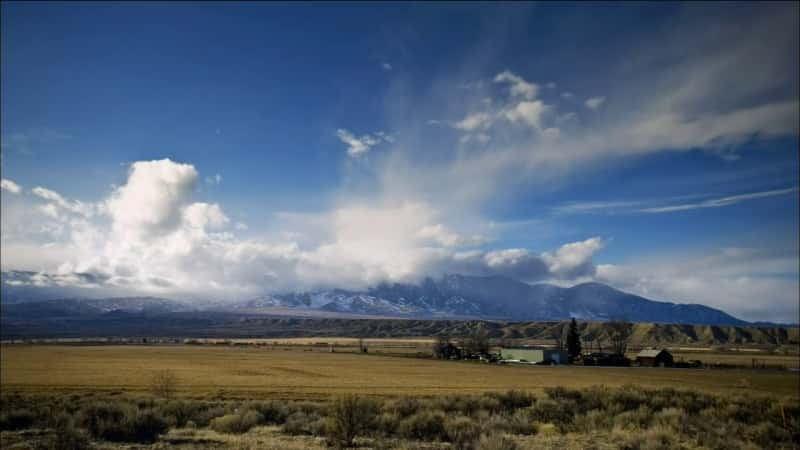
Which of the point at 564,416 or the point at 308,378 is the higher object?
the point at 564,416

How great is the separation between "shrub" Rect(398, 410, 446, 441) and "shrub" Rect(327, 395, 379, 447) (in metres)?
1.29

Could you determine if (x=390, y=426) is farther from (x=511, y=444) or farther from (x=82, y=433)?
(x=82, y=433)

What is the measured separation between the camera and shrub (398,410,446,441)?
58.3 feet

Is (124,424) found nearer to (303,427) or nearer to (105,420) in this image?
(105,420)

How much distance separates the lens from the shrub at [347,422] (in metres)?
16.3

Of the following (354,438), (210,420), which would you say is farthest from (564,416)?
(210,420)

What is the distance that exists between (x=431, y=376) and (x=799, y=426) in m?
48.4

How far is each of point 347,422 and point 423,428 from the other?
314 centimetres

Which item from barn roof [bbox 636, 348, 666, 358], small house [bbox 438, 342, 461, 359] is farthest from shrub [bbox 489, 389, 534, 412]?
small house [bbox 438, 342, 461, 359]

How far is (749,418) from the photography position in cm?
2302

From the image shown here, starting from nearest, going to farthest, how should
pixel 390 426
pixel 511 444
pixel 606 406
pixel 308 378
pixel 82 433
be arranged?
pixel 511 444, pixel 82 433, pixel 390 426, pixel 606 406, pixel 308 378

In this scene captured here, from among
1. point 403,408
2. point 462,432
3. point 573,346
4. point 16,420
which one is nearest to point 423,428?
point 462,432

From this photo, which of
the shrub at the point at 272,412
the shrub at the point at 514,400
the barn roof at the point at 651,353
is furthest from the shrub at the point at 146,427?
the barn roof at the point at 651,353

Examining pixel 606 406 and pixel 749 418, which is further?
pixel 606 406
